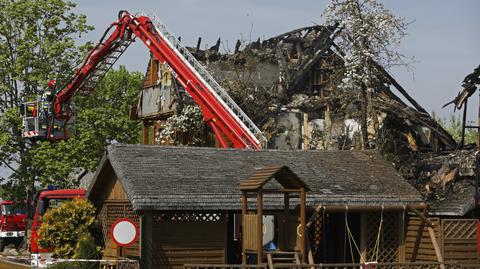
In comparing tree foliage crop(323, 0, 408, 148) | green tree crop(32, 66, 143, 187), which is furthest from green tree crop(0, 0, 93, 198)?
tree foliage crop(323, 0, 408, 148)

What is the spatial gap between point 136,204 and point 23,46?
93.7ft

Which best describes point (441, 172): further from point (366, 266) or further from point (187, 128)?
point (187, 128)

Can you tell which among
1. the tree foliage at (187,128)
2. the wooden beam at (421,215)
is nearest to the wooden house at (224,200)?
the wooden beam at (421,215)

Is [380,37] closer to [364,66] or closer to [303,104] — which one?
[364,66]

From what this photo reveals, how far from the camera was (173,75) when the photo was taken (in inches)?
1599

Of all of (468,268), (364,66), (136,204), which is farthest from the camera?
(364,66)

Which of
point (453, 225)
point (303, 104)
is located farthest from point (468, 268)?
point (303, 104)

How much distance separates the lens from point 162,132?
1679 inches

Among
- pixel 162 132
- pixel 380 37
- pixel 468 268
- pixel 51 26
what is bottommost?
pixel 468 268

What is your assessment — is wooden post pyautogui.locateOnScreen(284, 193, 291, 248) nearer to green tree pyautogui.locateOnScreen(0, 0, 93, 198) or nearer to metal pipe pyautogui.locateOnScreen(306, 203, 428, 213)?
metal pipe pyautogui.locateOnScreen(306, 203, 428, 213)

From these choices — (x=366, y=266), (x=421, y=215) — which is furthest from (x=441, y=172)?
(x=366, y=266)

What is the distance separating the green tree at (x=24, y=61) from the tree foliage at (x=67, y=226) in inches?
848

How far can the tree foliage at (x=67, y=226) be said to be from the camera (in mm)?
26125

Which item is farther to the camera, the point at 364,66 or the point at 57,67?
the point at 57,67
